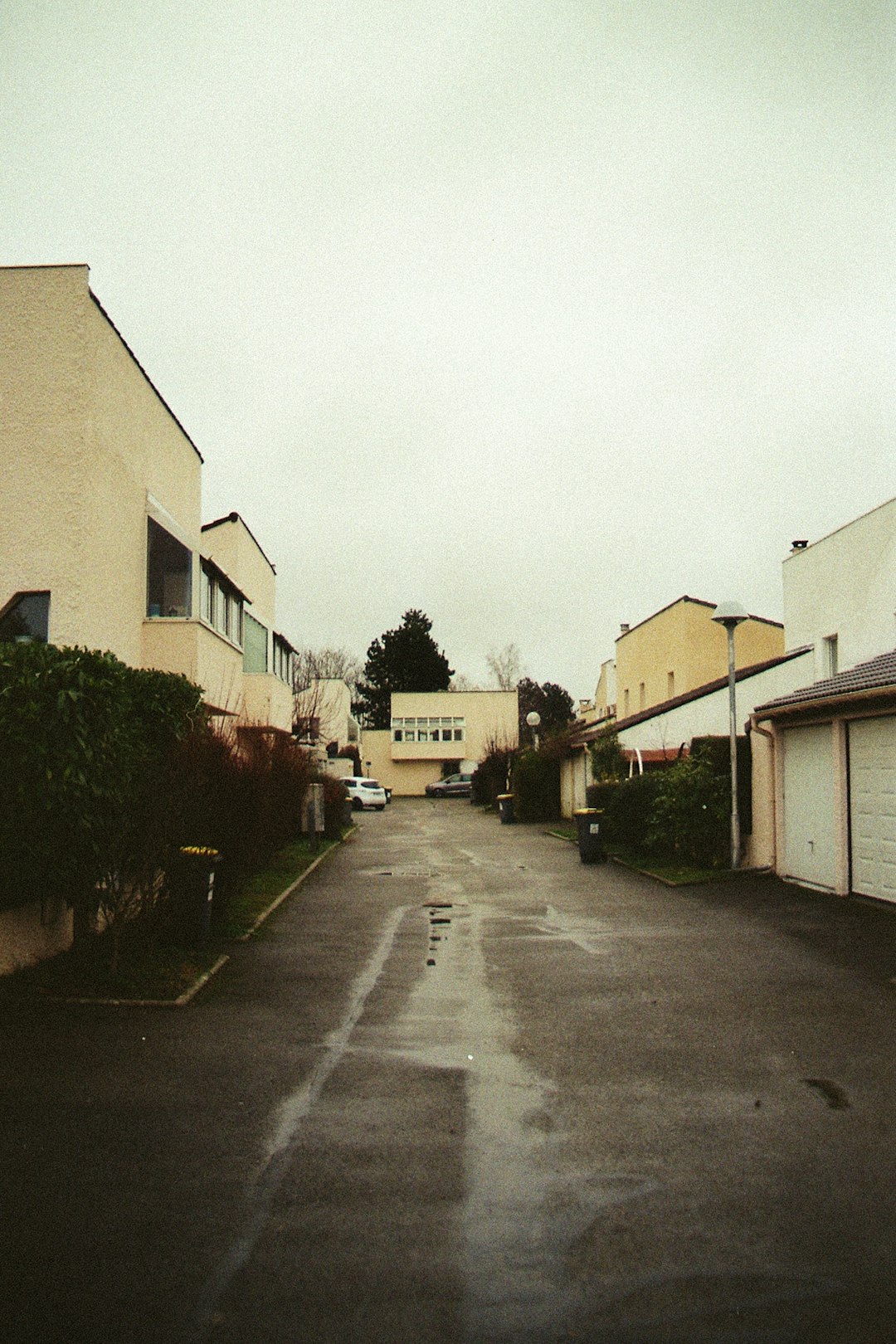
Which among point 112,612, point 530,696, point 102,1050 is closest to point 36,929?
point 102,1050

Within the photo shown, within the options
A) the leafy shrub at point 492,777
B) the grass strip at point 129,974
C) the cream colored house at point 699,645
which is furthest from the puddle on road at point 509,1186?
the leafy shrub at point 492,777

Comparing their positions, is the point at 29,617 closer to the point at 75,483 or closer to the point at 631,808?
the point at 75,483

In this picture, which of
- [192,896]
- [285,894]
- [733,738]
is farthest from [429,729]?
[192,896]

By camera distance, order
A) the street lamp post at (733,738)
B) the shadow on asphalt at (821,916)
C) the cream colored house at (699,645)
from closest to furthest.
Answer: the shadow on asphalt at (821,916) < the street lamp post at (733,738) < the cream colored house at (699,645)

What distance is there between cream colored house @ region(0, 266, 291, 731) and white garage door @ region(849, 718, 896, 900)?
9491 millimetres

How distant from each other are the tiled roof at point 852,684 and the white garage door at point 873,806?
0.52 metres

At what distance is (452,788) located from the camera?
210ft

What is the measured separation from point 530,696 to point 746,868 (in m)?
83.3

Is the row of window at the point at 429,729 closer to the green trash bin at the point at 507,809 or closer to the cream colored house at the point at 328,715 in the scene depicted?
the cream colored house at the point at 328,715

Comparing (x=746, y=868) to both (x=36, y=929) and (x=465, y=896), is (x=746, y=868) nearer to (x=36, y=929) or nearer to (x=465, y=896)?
(x=465, y=896)

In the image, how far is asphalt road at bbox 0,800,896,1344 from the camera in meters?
3.89

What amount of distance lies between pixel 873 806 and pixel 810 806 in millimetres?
2253

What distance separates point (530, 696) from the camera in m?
102

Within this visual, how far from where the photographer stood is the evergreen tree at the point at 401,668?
85.5m
